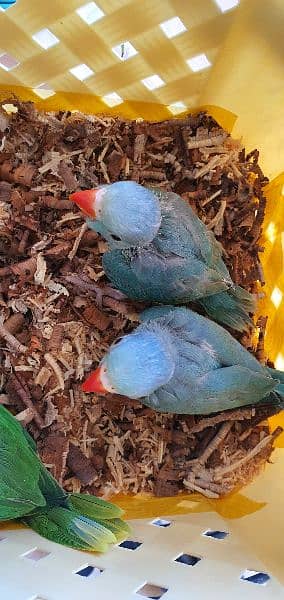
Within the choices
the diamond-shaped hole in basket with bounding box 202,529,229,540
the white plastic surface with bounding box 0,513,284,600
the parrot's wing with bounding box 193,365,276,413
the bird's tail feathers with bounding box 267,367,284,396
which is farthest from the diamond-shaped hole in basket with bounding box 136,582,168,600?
the bird's tail feathers with bounding box 267,367,284,396

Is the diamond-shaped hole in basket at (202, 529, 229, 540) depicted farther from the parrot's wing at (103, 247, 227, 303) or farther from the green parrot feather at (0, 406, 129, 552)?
the parrot's wing at (103, 247, 227, 303)

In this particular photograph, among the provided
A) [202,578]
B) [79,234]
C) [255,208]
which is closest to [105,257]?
[79,234]

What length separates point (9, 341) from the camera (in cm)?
123

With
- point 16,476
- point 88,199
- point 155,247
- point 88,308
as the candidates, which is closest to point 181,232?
point 155,247

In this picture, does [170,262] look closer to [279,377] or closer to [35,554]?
[279,377]

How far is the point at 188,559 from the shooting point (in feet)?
3.01

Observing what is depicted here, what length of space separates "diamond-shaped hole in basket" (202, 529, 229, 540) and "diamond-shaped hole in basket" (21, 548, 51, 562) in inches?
10.8

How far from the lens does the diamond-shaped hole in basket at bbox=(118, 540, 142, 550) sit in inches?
37.9

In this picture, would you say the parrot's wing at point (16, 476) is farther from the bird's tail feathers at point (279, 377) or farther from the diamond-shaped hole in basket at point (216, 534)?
the bird's tail feathers at point (279, 377)

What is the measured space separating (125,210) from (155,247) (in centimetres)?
11

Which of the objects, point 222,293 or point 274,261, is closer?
point 222,293

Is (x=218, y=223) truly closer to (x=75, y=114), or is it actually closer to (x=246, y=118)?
(x=246, y=118)

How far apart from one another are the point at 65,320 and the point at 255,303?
1.25ft

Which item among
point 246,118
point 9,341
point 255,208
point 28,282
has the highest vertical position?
point 246,118
